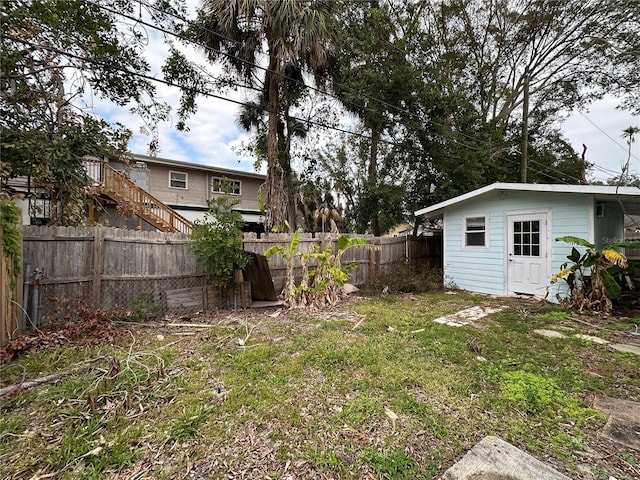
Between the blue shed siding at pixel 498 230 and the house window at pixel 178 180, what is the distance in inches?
518

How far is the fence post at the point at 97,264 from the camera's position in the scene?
15.2ft

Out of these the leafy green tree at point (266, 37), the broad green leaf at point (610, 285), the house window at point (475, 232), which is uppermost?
the leafy green tree at point (266, 37)

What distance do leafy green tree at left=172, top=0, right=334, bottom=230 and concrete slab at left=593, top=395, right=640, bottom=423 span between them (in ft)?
26.8

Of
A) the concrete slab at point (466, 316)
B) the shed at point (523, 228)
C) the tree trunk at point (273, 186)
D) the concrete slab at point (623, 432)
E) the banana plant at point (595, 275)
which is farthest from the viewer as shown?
the tree trunk at point (273, 186)

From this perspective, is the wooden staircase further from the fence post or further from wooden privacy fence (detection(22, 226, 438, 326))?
the fence post

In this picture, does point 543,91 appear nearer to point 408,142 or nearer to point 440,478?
point 408,142

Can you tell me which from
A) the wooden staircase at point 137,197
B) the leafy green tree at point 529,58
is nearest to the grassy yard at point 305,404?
the wooden staircase at point 137,197

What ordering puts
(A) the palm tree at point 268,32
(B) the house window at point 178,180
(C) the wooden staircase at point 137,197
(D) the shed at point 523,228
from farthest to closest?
(B) the house window at point 178,180 → (C) the wooden staircase at point 137,197 → (A) the palm tree at point 268,32 → (D) the shed at point 523,228

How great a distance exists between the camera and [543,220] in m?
6.96

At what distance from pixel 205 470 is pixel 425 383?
216 cm

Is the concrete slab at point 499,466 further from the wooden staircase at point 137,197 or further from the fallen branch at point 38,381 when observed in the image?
the wooden staircase at point 137,197

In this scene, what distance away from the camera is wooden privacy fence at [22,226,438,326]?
412cm

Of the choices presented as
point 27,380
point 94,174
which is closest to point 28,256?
point 27,380

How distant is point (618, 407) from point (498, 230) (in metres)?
5.96
